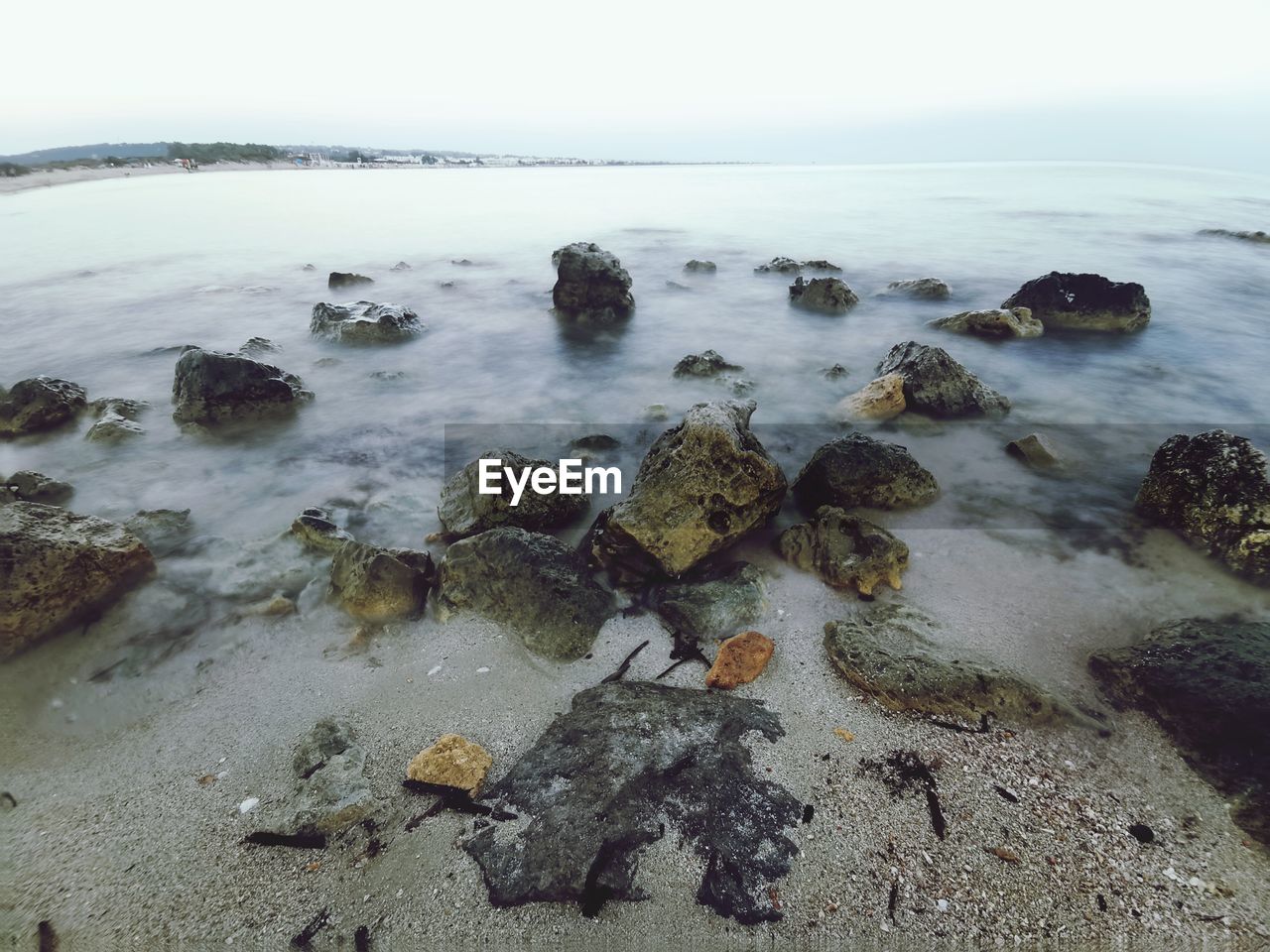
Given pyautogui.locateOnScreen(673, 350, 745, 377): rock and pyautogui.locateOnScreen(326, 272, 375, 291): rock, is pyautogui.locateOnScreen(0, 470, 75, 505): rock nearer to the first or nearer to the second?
pyautogui.locateOnScreen(673, 350, 745, 377): rock

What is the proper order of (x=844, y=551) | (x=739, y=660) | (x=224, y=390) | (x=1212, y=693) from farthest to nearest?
(x=224, y=390), (x=844, y=551), (x=739, y=660), (x=1212, y=693)

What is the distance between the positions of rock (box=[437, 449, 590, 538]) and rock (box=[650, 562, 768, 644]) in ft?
3.74

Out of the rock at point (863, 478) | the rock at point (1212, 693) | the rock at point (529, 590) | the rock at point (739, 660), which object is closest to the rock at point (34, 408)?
the rock at point (529, 590)

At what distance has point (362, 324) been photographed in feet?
30.9

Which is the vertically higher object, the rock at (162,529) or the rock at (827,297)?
the rock at (827,297)

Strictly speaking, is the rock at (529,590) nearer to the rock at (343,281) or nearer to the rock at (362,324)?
the rock at (362,324)

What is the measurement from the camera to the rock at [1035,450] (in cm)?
532

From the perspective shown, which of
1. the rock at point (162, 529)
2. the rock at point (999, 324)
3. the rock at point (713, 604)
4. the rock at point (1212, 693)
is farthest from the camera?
the rock at point (999, 324)

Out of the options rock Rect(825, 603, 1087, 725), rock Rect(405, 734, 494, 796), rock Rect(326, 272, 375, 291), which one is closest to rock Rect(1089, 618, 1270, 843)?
rock Rect(825, 603, 1087, 725)

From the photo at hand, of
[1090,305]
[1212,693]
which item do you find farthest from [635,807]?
[1090,305]

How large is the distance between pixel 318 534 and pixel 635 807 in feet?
10.2

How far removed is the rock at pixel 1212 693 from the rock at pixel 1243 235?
967 inches

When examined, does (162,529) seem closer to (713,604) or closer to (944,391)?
(713,604)

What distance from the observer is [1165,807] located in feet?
7.77
